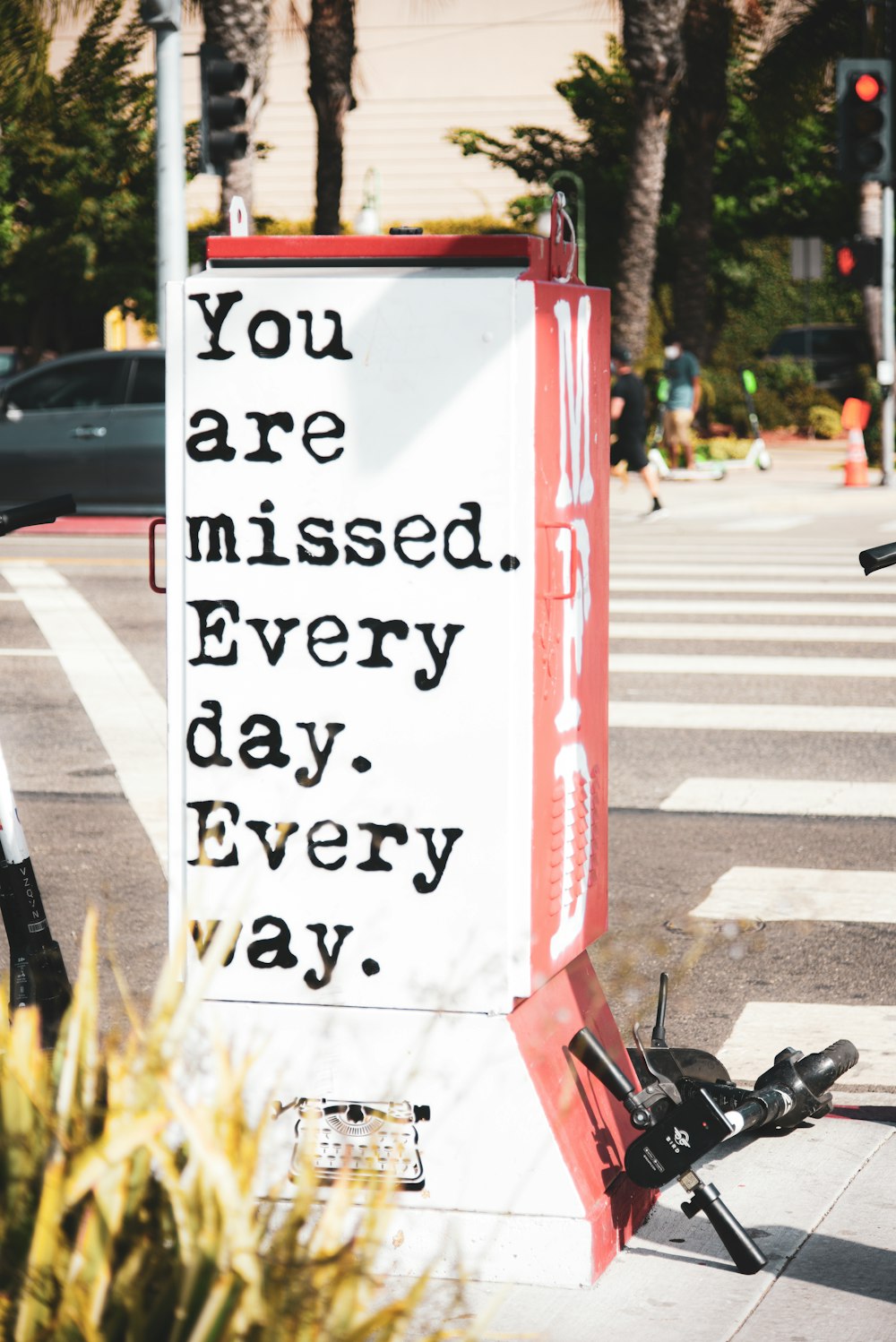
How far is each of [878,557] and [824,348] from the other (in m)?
38.8

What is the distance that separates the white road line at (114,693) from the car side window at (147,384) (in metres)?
5.07

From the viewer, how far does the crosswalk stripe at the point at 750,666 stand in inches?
396

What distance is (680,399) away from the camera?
82.6ft

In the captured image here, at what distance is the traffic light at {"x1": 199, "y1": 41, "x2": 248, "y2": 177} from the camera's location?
1684cm

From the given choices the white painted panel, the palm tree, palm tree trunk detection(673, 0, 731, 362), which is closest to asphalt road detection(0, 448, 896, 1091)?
the white painted panel

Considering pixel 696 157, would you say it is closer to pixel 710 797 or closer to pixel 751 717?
pixel 751 717

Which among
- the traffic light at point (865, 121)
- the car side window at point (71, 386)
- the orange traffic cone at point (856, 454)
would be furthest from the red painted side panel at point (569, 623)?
the orange traffic cone at point (856, 454)

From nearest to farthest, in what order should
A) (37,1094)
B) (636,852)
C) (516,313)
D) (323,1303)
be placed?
(323,1303) → (37,1094) → (516,313) → (636,852)

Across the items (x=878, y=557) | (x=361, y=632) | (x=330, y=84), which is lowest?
(x=361, y=632)

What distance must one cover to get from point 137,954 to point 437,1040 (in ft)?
7.76

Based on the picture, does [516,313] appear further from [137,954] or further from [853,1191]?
[137,954]

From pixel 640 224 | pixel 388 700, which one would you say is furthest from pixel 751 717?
pixel 640 224

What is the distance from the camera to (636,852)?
661cm

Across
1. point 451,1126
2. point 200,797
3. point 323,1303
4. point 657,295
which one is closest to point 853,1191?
point 451,1126
